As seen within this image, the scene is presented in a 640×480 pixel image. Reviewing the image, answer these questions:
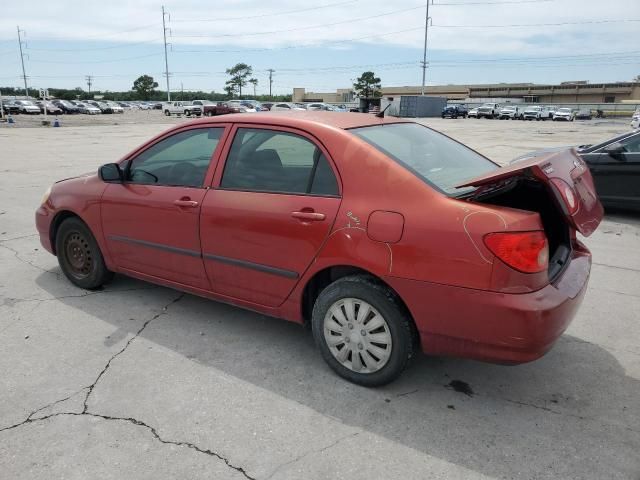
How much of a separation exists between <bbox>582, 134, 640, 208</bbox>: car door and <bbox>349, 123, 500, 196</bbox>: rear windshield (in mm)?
4859

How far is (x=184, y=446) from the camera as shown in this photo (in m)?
2.52

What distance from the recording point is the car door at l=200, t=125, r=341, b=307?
3041 mm

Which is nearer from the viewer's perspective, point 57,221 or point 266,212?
point 266,212

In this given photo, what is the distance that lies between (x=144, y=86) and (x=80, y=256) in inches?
4633

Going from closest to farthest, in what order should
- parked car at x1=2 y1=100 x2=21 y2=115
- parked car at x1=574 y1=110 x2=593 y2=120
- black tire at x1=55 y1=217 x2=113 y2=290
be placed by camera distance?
black tire at x1=55 y1=217 x2=113 y2=290, parked car at x1=2 y1=100 x2=21 y2=115, parked car at x1=574 y1=110 x2=593 y2=120

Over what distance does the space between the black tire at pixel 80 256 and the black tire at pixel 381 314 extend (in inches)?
89.6

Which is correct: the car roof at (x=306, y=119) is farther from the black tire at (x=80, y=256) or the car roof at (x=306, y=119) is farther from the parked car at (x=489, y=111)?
the parked car at (x=489, y=111)

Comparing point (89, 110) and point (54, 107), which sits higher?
point (54, 107)

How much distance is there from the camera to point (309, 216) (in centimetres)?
301

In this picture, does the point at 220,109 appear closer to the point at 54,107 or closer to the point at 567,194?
the point at 54,107

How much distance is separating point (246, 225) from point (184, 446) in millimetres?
1358

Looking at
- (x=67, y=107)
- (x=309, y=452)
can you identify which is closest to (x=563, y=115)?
(x=67, y=107)

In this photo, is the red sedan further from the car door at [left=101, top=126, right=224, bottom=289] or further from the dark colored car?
the dark colored car

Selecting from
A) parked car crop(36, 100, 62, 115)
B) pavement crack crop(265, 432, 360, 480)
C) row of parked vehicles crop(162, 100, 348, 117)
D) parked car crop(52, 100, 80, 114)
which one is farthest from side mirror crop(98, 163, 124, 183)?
parked car crop(52, 100, 80, 114)
